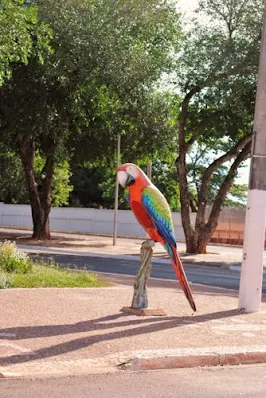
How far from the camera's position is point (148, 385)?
24.2 feet

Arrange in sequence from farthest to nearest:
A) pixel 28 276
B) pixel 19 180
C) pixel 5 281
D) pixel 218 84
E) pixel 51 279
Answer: pixel 19 180 → pixel 218 84 → pixel 28 276 → pixel 51 279 → pixel 5 281

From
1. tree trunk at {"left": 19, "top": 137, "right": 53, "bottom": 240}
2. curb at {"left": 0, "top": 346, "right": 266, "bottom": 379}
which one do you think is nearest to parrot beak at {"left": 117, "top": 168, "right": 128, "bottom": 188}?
curb at {"left": 0, "top": 346, "right": 266, "bottom": 379}

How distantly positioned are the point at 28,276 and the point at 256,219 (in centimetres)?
543

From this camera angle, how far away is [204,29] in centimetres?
3077

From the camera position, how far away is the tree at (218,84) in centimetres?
2931

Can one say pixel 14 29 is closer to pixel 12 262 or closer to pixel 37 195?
pixel 12 262

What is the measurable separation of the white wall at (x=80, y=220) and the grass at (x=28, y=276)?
3153cm

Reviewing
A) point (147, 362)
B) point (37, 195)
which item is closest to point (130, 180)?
point (147, 362)

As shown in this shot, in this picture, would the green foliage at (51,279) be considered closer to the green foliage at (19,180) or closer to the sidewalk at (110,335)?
the sidewalk at (110,335)

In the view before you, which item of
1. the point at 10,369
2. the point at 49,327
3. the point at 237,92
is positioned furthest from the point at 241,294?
the point at 237,92

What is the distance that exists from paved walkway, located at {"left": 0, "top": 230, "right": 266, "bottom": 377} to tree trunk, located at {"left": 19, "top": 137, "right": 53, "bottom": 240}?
80.6 feet

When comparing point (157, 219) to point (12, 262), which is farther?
point (12, 262)

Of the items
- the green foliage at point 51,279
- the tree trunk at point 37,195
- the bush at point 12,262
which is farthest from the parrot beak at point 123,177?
the tree trunk at point 37,195

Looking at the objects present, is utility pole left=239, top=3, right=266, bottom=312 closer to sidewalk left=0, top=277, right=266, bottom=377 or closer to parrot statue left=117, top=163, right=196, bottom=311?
sidewalk left=0, top=277, right=266, bottom=377
